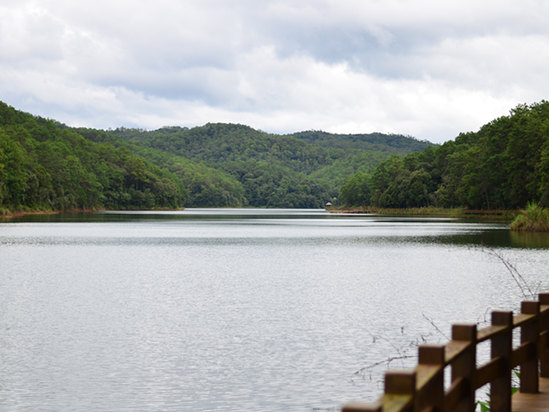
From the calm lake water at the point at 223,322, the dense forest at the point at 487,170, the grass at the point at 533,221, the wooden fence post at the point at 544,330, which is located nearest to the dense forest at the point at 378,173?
the dense forest at the point at 487,170

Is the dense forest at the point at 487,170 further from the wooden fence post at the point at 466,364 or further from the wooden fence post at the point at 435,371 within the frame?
the wooden fence post at the point at 435,371

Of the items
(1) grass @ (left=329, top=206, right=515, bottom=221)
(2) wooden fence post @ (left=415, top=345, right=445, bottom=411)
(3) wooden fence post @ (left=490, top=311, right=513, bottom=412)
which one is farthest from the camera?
(1) grass @ (left=329, top=206, right=515, bottom=221)

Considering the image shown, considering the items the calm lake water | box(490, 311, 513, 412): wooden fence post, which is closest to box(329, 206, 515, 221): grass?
the calm lake water

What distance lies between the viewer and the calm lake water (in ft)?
37.2

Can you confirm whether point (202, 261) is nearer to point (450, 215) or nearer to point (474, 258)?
point (474, 258)

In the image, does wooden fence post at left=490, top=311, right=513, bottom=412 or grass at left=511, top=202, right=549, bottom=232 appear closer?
wooden fence post at left=490, top=311, right=513, bottom=412

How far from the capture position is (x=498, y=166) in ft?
316

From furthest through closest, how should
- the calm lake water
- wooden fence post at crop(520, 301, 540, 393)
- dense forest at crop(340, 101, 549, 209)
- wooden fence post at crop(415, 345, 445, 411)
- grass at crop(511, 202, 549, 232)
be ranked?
dense forest at crop(340, 101, 549, 209)
grass at crop(511, 202, 549, 232)
the calm lake water
wooden fence post at crop(520, 301, 540, 393)
wooden fence post at crop(415, 345, 445, 411)

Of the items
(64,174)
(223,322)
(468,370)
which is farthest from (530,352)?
(64,174)

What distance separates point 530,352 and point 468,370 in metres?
2.06

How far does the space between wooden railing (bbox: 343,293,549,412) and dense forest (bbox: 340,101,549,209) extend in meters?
69.5

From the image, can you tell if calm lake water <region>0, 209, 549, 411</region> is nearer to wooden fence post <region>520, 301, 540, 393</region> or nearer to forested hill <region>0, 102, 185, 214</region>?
wooden fence post <region>520, 301, 540, 393</region>

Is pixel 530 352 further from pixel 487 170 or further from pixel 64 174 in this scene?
pixel 64 174

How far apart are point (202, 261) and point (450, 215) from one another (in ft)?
298
